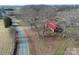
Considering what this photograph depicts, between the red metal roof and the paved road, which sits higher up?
the red metal roof

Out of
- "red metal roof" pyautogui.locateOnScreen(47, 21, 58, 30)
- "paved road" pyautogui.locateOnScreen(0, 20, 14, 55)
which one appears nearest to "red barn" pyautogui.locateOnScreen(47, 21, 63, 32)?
"red metal roof" pyautogui.locateOnScreen(47, 21, 58, 30)

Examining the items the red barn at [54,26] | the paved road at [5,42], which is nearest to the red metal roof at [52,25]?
the red barn at [54,26]

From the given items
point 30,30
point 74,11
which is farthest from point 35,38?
point 74,11

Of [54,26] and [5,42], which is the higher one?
[54,26]

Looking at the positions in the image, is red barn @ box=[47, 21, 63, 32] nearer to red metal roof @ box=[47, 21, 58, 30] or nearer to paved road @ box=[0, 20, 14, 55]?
red metal roof @ box=[47, 21, 58, 30]

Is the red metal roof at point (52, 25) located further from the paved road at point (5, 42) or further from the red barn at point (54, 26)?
the paved road at point (5, 42)

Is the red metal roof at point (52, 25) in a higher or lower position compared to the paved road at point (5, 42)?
higher

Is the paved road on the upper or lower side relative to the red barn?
lower

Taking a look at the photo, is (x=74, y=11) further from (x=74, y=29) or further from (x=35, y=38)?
(x=35, y=38)

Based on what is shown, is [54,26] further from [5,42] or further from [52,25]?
[5,42]

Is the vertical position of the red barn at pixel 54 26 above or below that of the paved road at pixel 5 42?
above

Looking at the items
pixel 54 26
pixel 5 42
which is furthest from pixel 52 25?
pixel 5 42
